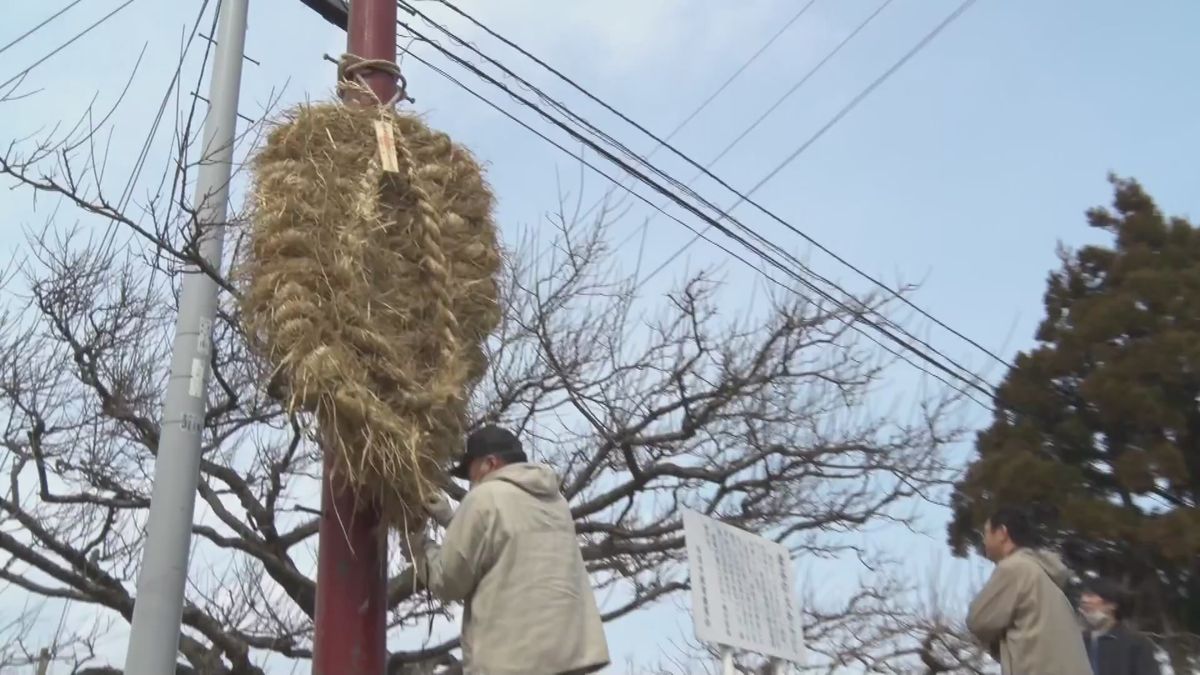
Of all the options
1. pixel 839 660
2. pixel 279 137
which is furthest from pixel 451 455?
pixel 839 660

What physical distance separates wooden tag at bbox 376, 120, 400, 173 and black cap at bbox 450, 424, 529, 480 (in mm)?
767

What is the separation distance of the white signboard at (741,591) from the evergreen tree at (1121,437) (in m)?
6.70

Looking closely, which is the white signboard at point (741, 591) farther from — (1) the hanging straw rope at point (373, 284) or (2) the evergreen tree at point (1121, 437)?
(2) the evergreen tree at point (1121, 437)

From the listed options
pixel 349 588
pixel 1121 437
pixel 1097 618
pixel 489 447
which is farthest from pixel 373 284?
pixel 1121 437

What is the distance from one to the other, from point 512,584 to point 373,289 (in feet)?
2.73

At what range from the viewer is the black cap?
323cm

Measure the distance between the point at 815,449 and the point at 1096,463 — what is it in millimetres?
5051

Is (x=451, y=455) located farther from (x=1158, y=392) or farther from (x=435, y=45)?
(x=1158, y=392)

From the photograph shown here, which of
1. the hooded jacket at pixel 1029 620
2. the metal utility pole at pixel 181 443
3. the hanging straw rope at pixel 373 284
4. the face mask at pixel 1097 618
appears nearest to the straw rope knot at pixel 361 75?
the hanging straw rope at pixel 373 284

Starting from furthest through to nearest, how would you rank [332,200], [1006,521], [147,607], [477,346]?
[1006,521] → [147,607] → [477,346] → [332,200]

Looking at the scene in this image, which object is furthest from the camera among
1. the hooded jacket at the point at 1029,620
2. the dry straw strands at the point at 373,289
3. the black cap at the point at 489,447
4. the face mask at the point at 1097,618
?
the face mask at the point at 1097,618

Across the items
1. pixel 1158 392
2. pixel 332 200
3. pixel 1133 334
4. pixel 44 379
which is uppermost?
pixel 1133 334

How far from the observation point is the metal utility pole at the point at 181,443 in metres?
3.72

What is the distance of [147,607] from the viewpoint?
374 centimetres
